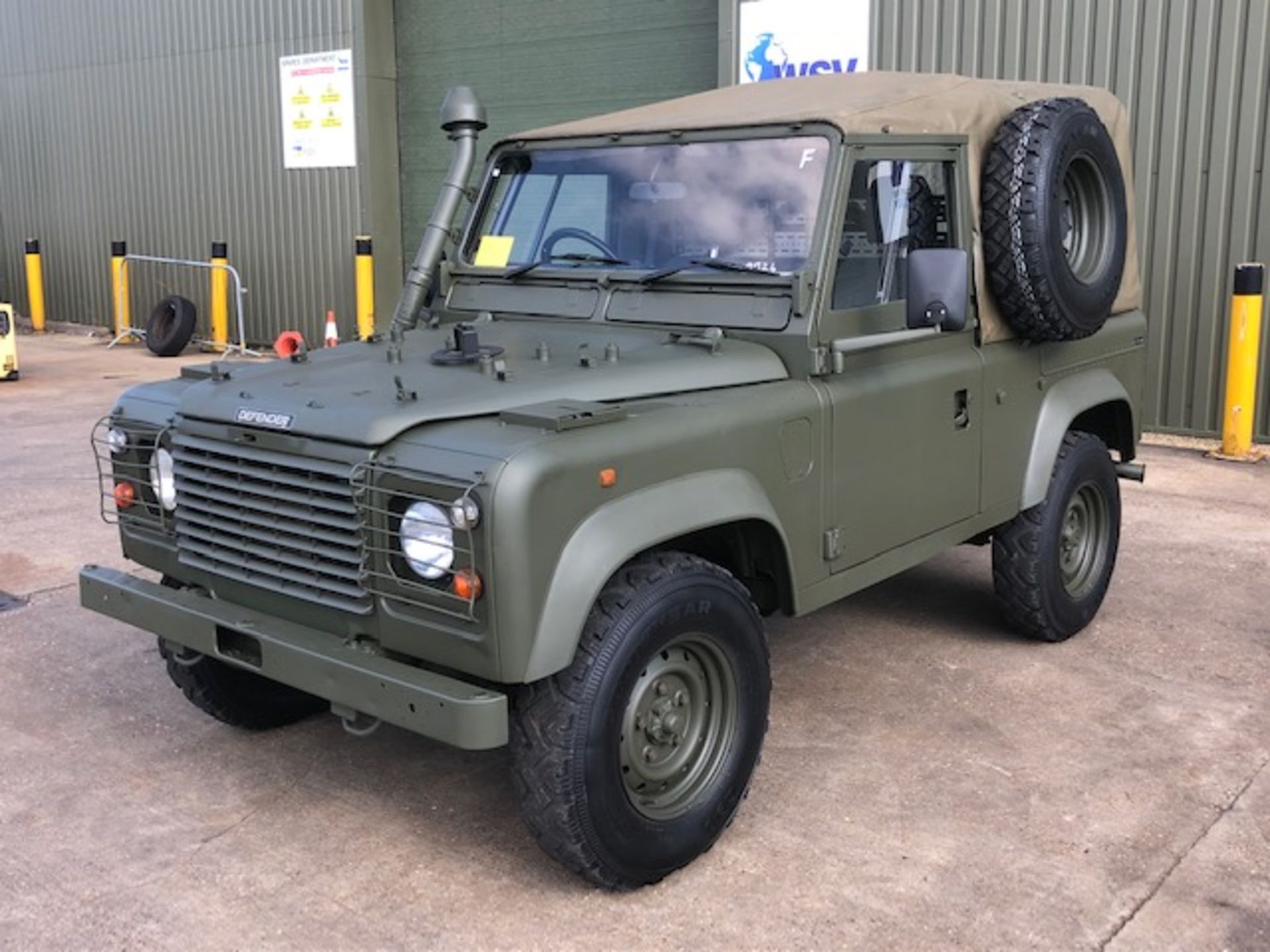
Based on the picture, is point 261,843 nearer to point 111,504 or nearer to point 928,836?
point 928,836

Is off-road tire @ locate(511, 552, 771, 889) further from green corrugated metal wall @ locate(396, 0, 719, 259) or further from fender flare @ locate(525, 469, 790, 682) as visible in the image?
green corrugated metal wall @ locate(396, 0, 719, 259)

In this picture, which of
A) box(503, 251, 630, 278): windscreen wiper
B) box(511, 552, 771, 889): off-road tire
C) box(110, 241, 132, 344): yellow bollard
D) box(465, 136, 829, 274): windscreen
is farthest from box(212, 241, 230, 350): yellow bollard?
box(511, 552, 771, 889): off-road tire

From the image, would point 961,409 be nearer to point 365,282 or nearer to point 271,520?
point 271,520

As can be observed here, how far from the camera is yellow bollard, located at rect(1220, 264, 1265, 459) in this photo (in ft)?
26.4

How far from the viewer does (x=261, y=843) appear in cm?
357

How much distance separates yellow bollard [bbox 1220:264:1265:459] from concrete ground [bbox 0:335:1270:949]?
10.0 feet

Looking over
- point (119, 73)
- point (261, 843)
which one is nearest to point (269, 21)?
point (119, 73)

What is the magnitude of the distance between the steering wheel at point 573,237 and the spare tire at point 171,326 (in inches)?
427

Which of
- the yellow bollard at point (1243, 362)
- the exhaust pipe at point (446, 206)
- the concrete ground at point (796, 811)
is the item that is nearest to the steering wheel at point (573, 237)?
the exhaust pipe at point (446, 206)

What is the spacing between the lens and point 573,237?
447 centimetres

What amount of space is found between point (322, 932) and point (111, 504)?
457cm

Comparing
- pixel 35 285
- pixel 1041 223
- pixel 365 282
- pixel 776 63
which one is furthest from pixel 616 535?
pixel 35 285

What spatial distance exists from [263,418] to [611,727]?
1.18 m

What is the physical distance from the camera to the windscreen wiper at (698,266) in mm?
4012
